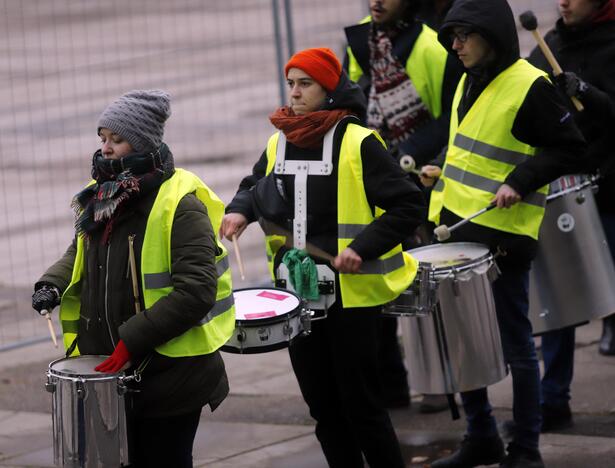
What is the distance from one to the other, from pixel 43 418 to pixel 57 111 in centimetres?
285

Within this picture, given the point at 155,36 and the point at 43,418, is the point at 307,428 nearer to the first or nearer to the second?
the point at 43,418

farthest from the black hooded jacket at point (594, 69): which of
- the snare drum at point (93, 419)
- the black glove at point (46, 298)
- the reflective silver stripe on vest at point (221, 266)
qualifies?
the snare drum at point (93, 419)

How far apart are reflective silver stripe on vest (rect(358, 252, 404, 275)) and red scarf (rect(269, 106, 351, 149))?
492 mm

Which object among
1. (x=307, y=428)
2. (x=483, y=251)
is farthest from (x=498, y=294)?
(x=307, y=428)

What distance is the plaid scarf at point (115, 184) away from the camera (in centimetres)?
467

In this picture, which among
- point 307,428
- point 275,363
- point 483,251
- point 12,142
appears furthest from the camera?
point 12,142

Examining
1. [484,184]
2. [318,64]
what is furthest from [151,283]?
[484,184]

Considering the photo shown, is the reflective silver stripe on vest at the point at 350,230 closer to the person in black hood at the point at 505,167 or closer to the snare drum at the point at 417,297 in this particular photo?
the snare drum at the point at 417,297

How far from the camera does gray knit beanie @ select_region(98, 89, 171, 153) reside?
474cm

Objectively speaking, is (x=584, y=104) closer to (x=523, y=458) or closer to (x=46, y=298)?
(x=523, y=458)

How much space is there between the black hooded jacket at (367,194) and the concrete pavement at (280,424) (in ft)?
4.54

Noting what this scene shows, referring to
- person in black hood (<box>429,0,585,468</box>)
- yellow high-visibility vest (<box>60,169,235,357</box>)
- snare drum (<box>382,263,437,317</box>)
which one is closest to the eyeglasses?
person in black hood (<box>429,0,585,468</box>)

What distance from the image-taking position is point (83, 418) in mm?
4551

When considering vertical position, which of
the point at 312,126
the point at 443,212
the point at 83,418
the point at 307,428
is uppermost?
the point at 312,126
